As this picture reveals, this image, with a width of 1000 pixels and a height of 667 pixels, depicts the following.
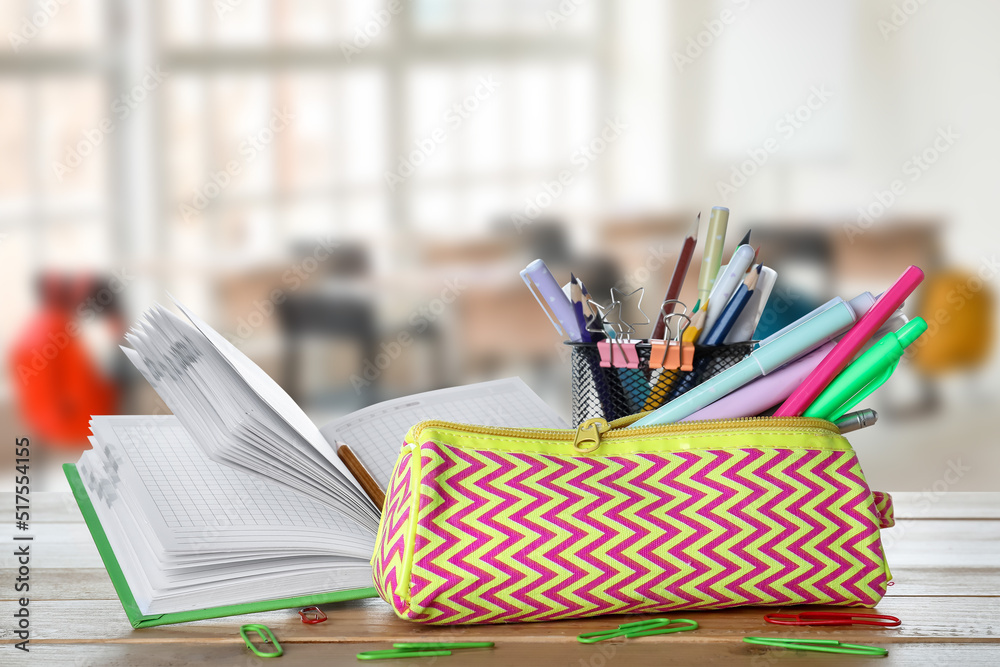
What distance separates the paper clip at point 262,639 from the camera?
15.1 inches

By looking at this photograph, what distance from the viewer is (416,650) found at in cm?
39

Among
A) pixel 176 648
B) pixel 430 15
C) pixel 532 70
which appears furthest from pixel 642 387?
pixel 430 15

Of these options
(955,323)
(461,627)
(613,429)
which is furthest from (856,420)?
(955,323)

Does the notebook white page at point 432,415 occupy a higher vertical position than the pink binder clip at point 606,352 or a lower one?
lower

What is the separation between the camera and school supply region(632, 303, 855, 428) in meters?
0.47

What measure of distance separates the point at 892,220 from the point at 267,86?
1679mm

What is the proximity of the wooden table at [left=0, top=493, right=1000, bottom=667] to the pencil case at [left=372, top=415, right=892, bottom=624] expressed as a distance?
2 cm

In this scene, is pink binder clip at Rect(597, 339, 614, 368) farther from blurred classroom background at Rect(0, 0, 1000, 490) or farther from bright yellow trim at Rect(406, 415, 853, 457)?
blurred classroom background at Rect(0, 0, 1000, 490)

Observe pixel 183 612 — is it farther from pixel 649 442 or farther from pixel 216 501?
pixel 649 442

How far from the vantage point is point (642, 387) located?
1.79ft

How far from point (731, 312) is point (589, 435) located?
0.49 ft

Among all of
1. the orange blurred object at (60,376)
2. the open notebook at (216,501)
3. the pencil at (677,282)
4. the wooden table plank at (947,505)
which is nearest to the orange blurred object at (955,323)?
the wooden table plank at (947,505)

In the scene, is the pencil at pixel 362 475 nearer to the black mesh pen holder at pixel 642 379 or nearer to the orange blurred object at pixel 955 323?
the black mesh pen holder at pixel 642 379

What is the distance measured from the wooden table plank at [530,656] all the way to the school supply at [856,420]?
0.12 meters
